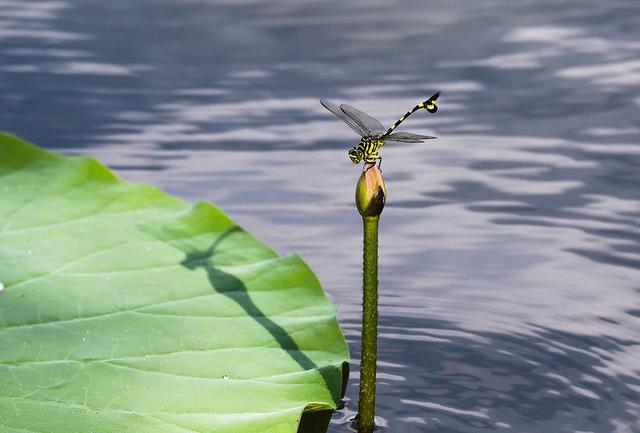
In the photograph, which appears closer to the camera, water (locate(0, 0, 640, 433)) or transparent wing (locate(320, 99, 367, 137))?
transparent wing (locate(320, 99, 367, 137))

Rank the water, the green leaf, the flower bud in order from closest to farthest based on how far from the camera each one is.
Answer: the flower bud, the green leaf, the water

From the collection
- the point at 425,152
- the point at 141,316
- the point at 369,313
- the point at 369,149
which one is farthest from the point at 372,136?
the point at 425,152

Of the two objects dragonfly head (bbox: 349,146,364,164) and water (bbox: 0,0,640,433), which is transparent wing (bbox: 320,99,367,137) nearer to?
dragonfly head (bbox: 349,146,364,164)

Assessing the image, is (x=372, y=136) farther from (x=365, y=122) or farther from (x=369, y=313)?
(x=369, y=313)

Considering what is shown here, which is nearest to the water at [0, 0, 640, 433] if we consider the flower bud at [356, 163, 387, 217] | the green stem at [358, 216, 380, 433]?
the green stem at [358, 216, 380, 433]

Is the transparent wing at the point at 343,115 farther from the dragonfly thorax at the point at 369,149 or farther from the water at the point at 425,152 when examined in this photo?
the water at the point at 425,152

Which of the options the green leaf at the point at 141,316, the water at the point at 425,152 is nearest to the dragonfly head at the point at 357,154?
the green leaf at the point at 141,316
